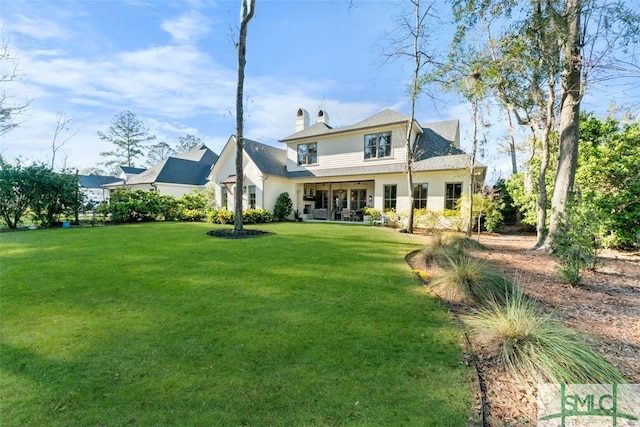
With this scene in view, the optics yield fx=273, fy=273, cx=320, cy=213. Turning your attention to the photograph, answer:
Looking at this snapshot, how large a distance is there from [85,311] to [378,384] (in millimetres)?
3987

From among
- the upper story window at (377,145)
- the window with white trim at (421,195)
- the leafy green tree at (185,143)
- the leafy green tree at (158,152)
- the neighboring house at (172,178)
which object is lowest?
the window with white trim at (421,195)

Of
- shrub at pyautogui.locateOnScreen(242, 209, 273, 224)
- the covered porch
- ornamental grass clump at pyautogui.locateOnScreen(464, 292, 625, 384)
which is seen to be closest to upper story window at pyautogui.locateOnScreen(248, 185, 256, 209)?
shrub at pyautogui.locateOnScreen(242, 209, 273, 224)

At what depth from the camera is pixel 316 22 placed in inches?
404

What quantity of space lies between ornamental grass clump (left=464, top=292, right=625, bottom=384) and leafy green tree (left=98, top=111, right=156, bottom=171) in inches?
2013

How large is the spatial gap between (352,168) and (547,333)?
15281mm

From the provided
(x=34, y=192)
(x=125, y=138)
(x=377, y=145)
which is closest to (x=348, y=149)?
(x=377, y=145)

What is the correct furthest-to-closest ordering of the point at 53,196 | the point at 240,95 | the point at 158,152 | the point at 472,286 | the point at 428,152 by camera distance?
the point at 158,152, the point at 428,152, the point at 53,196, the point at 240,95, the point at 472,286

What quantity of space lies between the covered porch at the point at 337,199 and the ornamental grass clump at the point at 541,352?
15.9m

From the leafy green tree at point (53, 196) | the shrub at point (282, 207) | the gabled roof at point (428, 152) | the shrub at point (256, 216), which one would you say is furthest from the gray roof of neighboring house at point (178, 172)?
the gabled roof at point (428, 152)

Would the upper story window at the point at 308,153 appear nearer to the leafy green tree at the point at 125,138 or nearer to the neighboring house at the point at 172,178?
the neighboring house at the point at 172,178

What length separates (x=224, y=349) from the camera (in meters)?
2.90

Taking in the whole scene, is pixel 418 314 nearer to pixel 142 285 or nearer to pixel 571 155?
pixel 142 285

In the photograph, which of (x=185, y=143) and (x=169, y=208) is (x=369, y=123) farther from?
(x=185, y=143)

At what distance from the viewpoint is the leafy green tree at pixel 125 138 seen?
41.0 m
